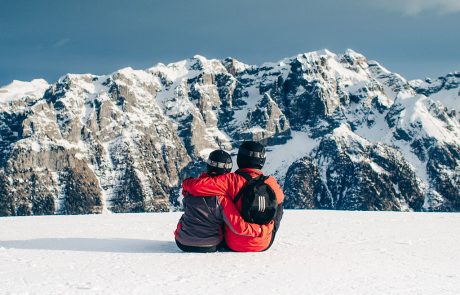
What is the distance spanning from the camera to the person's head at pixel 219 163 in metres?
9.35

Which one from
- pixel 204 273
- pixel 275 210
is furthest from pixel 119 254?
pixel 275 210

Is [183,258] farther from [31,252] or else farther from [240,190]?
[31,252]

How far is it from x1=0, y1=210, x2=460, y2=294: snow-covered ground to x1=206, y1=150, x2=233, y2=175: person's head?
1.59 metres

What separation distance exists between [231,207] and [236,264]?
1238 mm

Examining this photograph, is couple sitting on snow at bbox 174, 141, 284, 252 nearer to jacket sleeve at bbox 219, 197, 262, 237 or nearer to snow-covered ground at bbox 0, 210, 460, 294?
jacket sleeve at bbox 219, 197, 262, 237

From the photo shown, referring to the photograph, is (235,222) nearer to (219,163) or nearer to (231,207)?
(231,207)

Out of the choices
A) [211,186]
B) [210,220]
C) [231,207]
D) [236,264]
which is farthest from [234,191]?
[236,264]

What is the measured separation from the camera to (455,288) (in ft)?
22.4

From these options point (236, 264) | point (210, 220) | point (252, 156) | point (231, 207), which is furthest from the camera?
point (252, 156)

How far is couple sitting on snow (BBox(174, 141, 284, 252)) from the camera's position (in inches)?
356

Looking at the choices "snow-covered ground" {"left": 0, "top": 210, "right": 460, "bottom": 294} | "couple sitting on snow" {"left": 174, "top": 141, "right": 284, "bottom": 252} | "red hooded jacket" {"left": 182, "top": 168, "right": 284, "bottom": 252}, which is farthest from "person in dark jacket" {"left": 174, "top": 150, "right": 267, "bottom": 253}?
Result: "snow-covered ground" {"left": 0, "top": 210, "right": 460, "bottom": 294}

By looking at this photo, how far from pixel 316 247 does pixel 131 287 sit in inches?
194

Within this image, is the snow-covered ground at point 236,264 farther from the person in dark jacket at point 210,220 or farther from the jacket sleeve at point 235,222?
the jacket sleeve at point 235,222

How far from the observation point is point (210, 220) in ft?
30.5
